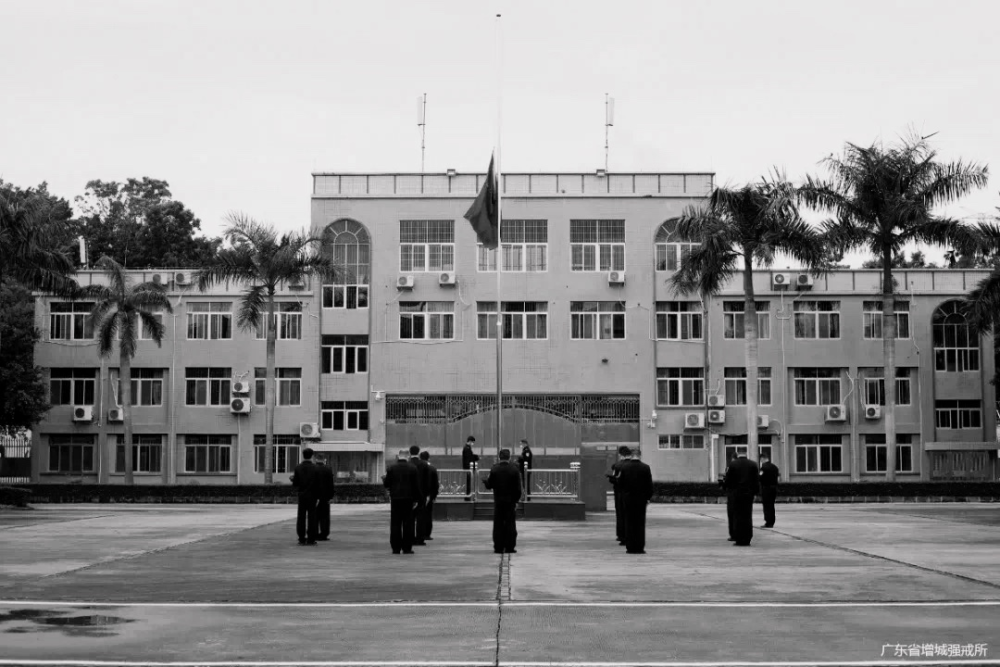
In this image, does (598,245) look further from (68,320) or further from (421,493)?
(421,493)

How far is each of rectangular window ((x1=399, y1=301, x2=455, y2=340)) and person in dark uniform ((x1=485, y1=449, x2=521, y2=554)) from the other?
36549 millimetres

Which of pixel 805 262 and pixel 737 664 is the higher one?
pixel 805 262

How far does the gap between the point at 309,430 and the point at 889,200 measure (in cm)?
2530

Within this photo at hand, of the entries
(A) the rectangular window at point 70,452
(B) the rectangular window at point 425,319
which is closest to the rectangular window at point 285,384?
(B) the rectangular window at point 425,319

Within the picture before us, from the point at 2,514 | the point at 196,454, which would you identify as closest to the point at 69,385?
the point at 196,454

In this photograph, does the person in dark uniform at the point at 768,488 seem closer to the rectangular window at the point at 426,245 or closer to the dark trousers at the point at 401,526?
the dark trousers at the point at 401,526

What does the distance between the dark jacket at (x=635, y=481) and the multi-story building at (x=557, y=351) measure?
3588cm

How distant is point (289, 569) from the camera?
1689 centimetres

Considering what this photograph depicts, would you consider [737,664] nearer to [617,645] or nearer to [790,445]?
[617,645]

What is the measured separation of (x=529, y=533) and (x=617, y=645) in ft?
48.0

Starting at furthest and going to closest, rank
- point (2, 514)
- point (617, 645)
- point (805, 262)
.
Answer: point (805, 262), point (2, 514), point (617, 645)

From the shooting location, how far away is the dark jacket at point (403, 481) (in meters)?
20.1

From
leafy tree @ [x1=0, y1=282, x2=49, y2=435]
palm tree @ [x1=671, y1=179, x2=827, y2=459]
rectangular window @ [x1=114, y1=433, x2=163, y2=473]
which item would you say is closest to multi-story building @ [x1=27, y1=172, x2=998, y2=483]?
rectangular window @ [x1=114, y1=433, x2=163, y2=473]

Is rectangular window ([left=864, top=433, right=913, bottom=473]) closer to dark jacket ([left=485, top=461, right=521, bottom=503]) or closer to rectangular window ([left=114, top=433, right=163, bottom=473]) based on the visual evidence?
rectangular window ([left=114, top=433, right=163, bottom=473])
